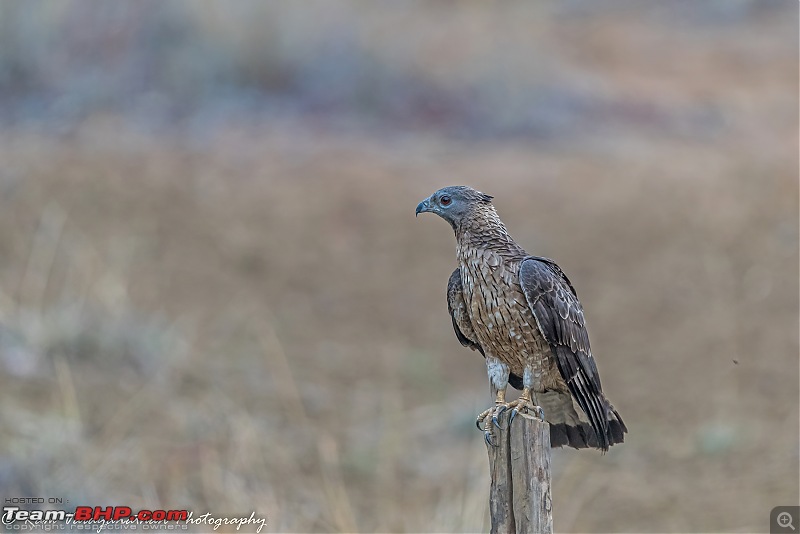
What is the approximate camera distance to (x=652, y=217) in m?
11.2

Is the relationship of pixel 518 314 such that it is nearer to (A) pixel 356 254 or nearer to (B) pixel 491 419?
(B) pixel 491 419

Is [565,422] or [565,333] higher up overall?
[565,333]

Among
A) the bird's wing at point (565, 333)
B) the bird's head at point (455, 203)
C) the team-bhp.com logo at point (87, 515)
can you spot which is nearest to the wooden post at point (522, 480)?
the bird's wing at point (565, 333)

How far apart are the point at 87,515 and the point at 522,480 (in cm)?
328

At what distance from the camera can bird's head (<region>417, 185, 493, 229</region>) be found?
13.2 ft

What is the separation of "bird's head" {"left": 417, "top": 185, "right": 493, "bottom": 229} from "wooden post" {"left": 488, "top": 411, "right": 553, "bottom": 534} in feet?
2.46

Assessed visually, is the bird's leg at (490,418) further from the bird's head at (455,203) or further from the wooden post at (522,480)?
the bird's head at (455,203)

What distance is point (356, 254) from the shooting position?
35.6 feet

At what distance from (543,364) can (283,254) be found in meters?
6.89

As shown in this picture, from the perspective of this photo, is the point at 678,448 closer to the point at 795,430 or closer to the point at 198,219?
the point at 795,430

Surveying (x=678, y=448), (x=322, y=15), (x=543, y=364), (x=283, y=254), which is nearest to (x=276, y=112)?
(x=322, y=15)

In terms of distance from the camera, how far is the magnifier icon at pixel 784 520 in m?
6.69

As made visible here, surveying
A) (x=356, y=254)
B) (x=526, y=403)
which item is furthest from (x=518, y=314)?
(x=356, y=254)

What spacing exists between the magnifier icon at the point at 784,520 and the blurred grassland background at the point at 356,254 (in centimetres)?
23
